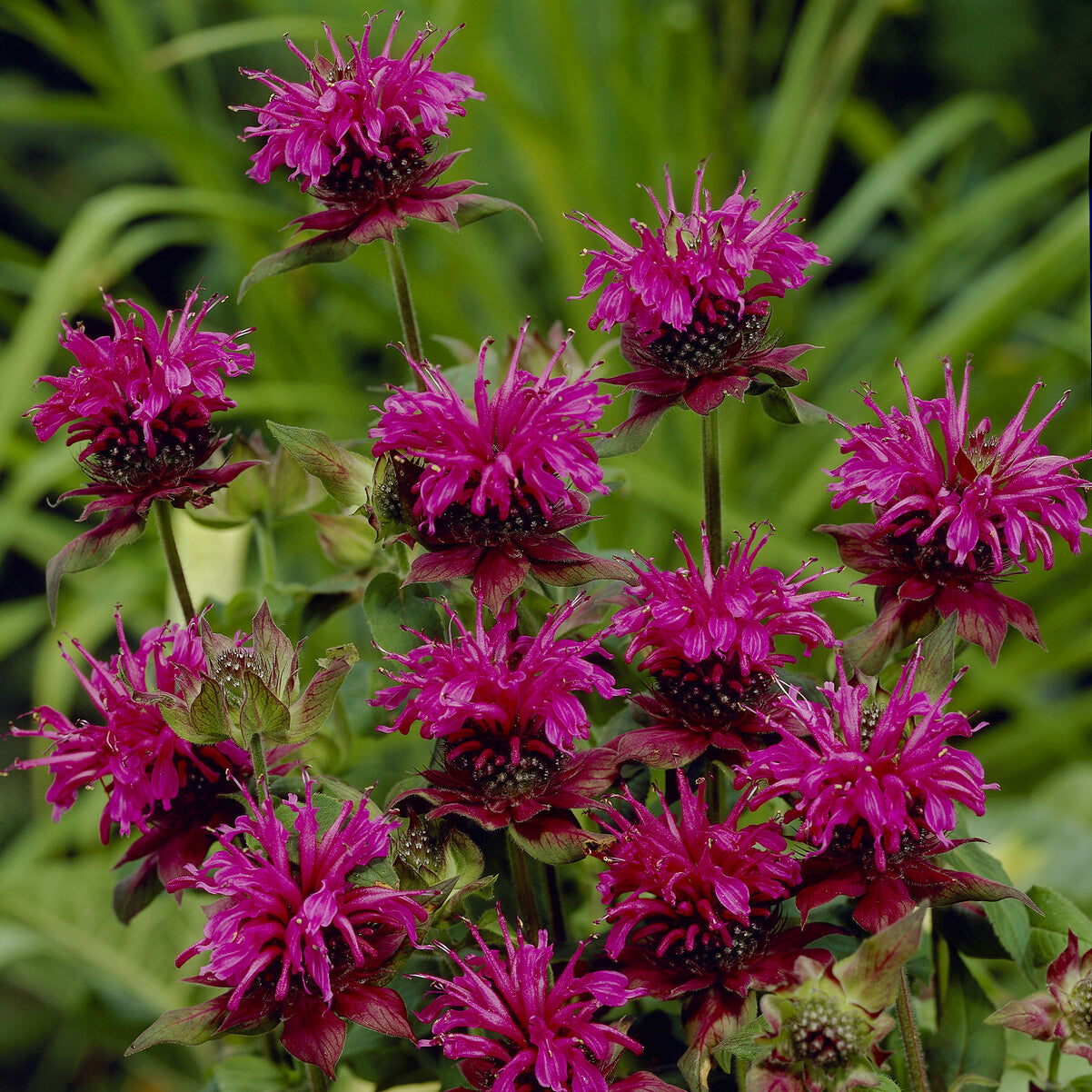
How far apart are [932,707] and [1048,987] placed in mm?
125

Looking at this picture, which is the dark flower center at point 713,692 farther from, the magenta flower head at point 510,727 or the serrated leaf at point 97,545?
the serrated leaf at point 97,545

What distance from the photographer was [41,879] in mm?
1061

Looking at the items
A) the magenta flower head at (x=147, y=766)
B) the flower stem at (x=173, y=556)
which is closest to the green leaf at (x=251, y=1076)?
the magenta flower head at (x=147, y=766)

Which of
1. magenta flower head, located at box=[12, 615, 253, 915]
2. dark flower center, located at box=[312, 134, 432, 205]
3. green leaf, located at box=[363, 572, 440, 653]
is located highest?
dark flower center, located at box=[312, 134, 432, 205]

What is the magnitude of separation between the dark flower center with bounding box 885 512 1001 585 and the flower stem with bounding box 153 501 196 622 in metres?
0.28

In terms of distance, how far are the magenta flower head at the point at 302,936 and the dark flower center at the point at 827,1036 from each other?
0.40 ft

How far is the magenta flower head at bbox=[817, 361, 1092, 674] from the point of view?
441 mm

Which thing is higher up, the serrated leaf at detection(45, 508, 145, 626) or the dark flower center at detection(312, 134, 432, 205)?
the dark flower center at detection(312, 134, 432, 205)

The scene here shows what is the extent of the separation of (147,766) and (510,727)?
0.47ft

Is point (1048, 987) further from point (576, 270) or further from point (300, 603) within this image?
point (576, 270)

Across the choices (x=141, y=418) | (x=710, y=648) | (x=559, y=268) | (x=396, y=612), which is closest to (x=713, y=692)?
(x=710, y=648)

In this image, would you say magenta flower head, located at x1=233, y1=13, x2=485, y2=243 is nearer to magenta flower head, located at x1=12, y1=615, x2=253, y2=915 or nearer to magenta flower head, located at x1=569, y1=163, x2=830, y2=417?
magenta flower head, located at x1=569, y1=163, x2=830, y2=417

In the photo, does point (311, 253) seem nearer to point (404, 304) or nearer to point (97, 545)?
point (404, 304)

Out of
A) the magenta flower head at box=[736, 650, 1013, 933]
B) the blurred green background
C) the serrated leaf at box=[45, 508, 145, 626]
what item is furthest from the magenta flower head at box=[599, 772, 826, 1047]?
the blurred green background
